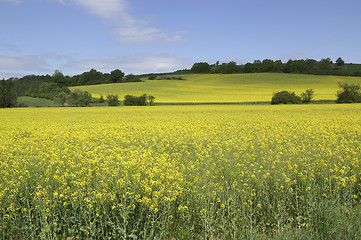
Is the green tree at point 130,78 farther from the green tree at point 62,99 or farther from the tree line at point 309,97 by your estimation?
the tree line at point 309,97

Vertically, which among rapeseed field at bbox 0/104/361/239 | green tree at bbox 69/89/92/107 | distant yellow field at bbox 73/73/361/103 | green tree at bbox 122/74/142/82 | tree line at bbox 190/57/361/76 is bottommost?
rapeseed field at bbox 0/104/361/239

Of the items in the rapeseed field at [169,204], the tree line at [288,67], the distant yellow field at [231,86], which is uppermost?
the tree line at [288,67]

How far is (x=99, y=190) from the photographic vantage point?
17.3 feet

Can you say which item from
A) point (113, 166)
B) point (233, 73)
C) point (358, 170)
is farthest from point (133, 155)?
point (233, 73)

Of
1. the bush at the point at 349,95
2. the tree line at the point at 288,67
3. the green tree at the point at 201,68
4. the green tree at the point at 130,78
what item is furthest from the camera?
the green tree at the point at 201,68

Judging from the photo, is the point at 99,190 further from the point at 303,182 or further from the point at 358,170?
the point at 358,170

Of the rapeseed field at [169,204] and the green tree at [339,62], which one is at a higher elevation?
the green tree at [339,62]

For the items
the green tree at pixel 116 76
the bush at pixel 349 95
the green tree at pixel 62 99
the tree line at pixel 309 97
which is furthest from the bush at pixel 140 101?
the green tree at pixel 116 76

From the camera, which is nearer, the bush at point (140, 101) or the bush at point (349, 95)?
the bush at point (349, 95)

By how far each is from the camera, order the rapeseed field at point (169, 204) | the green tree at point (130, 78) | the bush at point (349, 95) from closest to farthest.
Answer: the rapeseed field at point (169, 204)
the bush at point (349, 95)
the green tree at point (130, 78)

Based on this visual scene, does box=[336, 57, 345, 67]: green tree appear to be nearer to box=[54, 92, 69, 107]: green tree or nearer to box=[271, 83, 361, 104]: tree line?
box=[271, 83, 361, 104]: tree line

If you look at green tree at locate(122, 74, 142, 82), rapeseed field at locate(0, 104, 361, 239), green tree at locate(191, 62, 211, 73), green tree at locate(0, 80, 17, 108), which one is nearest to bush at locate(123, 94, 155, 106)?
green tree at locate(0, 80, 17, 108)

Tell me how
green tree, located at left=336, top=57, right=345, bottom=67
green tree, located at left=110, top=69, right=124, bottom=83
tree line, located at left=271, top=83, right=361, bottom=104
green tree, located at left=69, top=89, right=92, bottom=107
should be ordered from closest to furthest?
tree line, located at left=271, top=83, right=361, bottom=104
green tree, located at left=69, top=89, right=92, bottom=107
green tree, located at left=110, top=69, right=124, bottom=83
green tree, located at left=336, top=57, right=345, bottom=67

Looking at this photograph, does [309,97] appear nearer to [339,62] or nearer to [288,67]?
[288,67]
